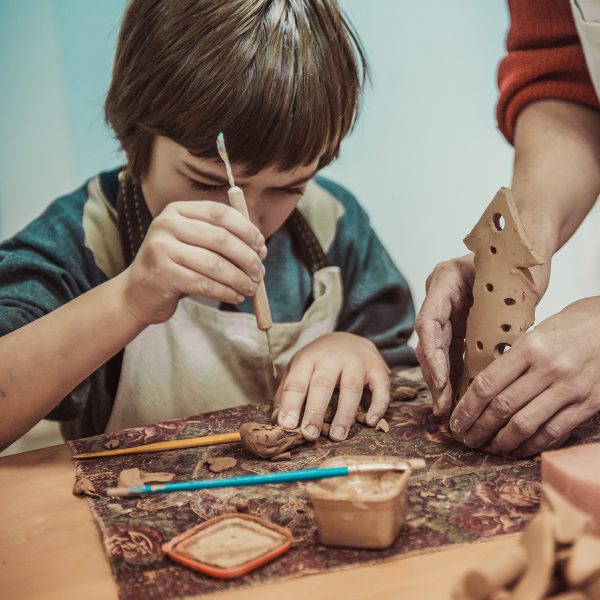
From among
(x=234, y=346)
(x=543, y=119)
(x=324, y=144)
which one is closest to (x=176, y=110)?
(x=324, y=144)

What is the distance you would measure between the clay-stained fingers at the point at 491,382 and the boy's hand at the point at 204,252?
33 cm

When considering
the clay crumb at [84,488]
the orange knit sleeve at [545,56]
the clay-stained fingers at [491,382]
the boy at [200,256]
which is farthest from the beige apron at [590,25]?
the clay crumb at [84,488]

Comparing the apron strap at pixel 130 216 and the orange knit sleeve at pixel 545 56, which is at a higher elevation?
the orange knit sleeve at pixel 545 56

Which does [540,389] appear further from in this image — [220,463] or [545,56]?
[545,56]

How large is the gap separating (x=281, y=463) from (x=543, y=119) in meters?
0.79

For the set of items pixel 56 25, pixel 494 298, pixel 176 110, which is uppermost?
pixel 56 25

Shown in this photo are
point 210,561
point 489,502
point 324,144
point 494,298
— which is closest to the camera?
point 210,561

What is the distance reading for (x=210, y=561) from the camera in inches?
27.9

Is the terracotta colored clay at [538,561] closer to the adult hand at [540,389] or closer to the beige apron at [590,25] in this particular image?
the adult hand at [540,389]

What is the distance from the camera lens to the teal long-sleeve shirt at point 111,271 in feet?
4.18

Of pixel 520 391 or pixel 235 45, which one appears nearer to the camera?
pixel 520 391

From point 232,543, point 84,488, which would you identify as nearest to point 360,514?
point 232,543

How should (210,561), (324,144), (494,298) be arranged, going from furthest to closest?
(324,144) < (494,298) < (210,561)

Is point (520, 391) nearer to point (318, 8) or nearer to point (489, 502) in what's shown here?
point (489, 502)
